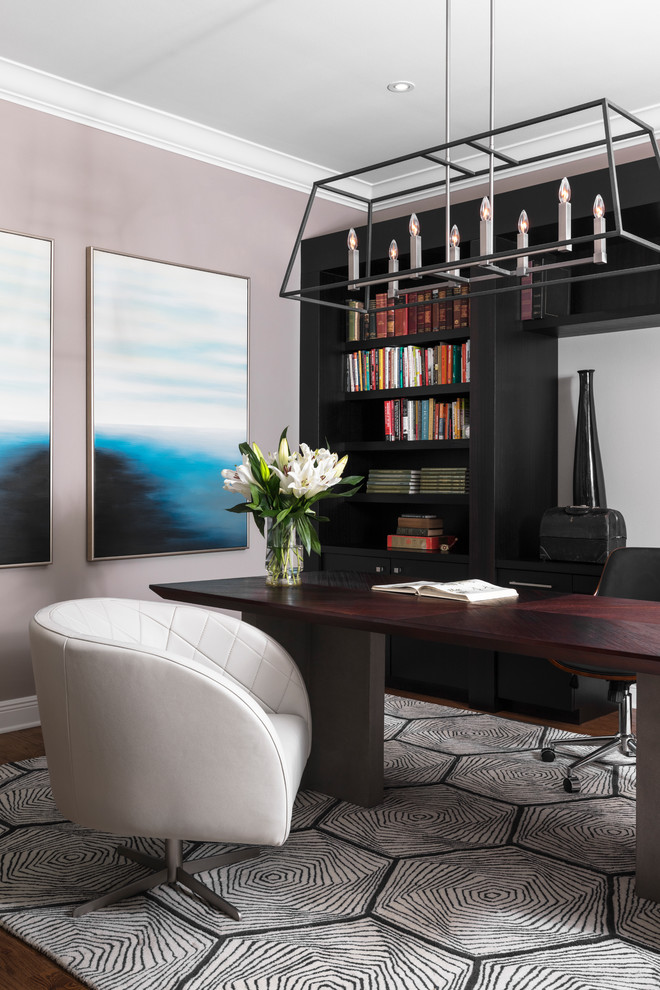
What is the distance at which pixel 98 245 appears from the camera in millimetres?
4230

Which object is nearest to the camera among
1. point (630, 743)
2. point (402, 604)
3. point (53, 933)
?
point (53, 933)

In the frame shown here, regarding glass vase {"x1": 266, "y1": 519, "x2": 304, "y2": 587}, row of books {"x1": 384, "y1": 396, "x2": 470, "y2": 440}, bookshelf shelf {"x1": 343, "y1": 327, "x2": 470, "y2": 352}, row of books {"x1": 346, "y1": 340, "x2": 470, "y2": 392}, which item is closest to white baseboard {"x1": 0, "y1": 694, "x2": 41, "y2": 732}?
glass vase {"x1": 266, "y1": 519, "x2": 304, "y2": 587}

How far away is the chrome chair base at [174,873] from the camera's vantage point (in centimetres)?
227

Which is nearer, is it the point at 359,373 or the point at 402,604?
the point at 402,604

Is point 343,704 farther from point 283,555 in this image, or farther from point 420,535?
point 420,535

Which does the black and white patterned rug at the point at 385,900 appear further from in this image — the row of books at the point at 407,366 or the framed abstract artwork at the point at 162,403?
the row of books at the point at 407,366

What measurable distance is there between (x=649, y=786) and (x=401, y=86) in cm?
310

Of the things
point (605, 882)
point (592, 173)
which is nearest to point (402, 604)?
point (605, 882)

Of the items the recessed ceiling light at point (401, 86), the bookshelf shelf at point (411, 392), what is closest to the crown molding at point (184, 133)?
the recessed ceiling light at point (401, 86)

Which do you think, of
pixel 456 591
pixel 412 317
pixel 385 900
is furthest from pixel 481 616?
pixel 412 317

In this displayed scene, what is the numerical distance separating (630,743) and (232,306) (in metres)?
2.90

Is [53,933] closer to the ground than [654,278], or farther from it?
closer to the ground

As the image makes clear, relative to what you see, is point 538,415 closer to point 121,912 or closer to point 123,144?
point 123,144

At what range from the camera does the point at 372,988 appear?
194 centimetres
